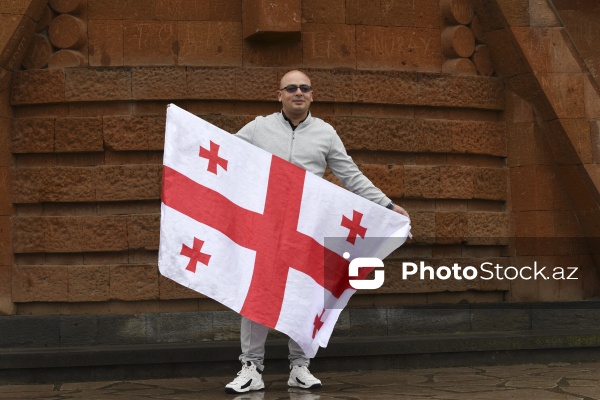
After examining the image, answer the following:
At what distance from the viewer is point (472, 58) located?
10625 mm

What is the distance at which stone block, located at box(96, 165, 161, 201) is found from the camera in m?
9.58

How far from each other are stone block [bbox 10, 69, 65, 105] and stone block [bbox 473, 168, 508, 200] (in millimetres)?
3687

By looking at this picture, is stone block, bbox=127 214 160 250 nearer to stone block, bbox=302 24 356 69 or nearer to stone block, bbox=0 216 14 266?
stone block, bbox=0 216 14 266

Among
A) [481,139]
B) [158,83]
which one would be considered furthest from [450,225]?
[158,83]

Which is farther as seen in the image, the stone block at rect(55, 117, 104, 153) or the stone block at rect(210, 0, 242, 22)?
the stone block at rect(210, 0, 242, 22)

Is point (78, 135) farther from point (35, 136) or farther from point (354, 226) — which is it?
point (354, 226)

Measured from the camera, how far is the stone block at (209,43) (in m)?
9.81

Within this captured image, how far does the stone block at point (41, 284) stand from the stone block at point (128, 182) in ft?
2.33

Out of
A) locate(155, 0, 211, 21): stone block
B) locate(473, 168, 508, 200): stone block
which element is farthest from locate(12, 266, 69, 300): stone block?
locate(473, 168, 508, 200): stone block

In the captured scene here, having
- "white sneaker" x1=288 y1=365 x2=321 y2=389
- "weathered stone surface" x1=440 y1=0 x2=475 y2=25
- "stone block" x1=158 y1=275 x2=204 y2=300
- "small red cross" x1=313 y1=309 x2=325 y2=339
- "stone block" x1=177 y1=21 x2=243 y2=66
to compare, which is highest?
"weathered stone surface" x1=440 y1=0 x2=475 y2=25

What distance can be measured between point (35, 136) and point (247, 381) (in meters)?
3.42

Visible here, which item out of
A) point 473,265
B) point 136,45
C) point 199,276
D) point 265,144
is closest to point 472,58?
point 473,265

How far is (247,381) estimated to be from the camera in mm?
7277

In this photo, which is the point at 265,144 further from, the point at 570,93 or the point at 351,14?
the point at 570,93
